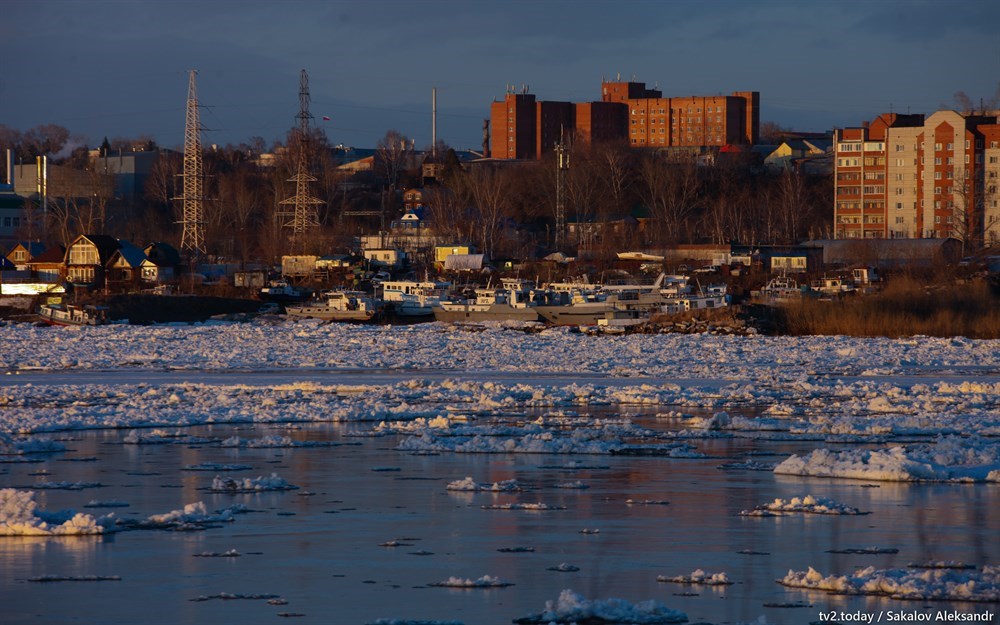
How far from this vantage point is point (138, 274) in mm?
83688

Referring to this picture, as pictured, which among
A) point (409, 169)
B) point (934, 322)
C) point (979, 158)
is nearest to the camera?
point (934, 322)

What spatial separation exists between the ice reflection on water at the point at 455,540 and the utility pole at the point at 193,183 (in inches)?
2947

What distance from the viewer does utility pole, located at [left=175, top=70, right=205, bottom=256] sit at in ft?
292

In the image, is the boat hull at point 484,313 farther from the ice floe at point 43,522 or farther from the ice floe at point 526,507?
the ice floe at point 43,522

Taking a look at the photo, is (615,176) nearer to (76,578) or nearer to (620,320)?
(620,320)

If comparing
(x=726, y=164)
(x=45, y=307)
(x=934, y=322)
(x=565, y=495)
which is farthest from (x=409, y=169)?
(x=565, y=495)

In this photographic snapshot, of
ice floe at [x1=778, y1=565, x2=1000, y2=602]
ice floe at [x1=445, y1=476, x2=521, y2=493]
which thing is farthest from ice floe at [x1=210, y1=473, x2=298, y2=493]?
ice floe at [x1=778, y1=565, x2=1000, y2=602]

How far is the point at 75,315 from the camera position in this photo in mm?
64188

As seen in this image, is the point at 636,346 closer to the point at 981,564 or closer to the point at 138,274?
the point at 981,564

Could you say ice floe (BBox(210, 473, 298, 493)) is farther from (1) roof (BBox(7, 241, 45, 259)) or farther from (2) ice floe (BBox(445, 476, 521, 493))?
(1) roof (BBox(7, 241, 45, 259))

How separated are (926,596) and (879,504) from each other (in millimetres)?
3922

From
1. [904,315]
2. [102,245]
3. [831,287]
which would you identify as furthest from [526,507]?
[102,245]

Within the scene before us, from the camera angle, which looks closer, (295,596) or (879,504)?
(295,596)

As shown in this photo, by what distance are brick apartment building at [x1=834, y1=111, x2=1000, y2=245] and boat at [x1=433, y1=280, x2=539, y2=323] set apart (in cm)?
4621
